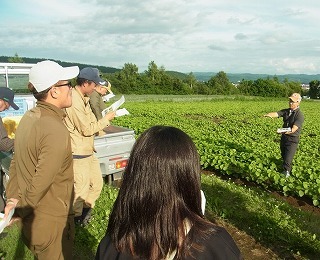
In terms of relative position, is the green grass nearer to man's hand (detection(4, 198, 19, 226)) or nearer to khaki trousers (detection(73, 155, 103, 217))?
khaki trousers (detection(73, 155, 103, 217))

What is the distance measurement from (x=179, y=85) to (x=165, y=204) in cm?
6567

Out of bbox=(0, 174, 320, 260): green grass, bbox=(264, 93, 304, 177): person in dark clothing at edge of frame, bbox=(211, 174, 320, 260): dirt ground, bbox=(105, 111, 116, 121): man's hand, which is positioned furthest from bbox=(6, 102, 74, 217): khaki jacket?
bbox=(264, 93, 304, 177): person in dark clothing at edge of frame

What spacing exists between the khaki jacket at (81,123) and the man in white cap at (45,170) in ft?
3.64

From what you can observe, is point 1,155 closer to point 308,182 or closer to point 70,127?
point 70,127

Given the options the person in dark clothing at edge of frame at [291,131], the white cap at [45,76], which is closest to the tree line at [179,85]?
the person in dark clothing at edge of frame at [291,131]

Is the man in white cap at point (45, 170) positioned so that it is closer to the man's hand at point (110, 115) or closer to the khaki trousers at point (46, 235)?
the khaki trousers at point (46, 235)

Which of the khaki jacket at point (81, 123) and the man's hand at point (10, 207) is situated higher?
the khaki jacket at point (81, 123)

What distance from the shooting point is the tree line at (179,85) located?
6372 cm

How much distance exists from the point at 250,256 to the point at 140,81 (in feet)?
204

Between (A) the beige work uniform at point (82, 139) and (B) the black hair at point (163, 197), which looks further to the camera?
(A) the beige work uniform at point (82, 139)

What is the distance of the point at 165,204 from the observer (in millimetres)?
1391

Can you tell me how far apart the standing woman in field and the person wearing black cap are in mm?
2527

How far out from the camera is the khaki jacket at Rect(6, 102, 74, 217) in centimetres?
239

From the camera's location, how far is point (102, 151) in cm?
555
